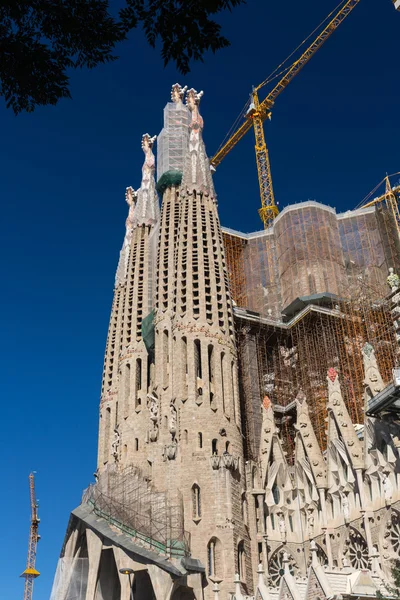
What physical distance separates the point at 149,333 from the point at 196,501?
13.0 meters

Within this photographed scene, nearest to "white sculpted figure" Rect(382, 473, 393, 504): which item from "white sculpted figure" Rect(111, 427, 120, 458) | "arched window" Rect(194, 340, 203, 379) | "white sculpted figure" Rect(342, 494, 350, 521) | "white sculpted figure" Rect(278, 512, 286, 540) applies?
"white sculpted figure" Rect(342, 494, 350, 521)

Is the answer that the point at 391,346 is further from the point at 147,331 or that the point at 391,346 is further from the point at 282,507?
the point at 147,331

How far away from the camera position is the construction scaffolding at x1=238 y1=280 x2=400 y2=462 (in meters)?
37.0

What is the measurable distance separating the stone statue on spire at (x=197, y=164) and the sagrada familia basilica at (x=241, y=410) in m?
0.15

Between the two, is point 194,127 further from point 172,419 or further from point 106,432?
point 172,419

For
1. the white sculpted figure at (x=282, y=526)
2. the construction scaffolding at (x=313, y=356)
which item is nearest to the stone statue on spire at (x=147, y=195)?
the construction scaffolding at (x=313, y=356)

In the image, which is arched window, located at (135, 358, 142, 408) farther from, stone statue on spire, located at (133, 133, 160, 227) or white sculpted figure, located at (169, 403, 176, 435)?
stone statue on spire, located at (133, 133, 160, 227)

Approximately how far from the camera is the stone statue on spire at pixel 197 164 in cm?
4207

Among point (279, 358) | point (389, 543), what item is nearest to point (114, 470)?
point (279, 358)

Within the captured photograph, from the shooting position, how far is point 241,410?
3781cm

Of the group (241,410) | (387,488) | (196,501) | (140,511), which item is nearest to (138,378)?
(241,410)

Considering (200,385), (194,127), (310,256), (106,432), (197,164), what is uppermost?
(194,127)

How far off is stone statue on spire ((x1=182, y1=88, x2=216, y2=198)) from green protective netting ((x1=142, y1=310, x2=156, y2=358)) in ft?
28.3

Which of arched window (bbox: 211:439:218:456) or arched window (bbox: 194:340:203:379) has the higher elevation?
arched window (bbox: 194:340:203:379)
